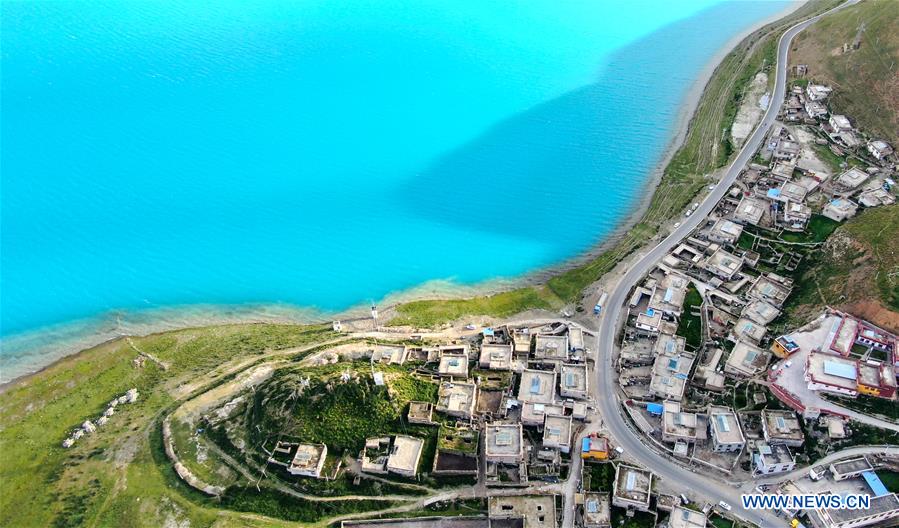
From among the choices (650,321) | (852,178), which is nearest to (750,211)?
(852,178)

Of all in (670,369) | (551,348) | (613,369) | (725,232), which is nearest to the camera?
(670,369)

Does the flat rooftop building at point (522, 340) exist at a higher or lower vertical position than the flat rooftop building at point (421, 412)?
higher

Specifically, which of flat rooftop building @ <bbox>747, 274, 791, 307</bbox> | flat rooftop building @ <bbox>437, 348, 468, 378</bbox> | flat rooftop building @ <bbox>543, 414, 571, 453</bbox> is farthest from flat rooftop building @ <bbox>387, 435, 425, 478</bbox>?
flat rooftop building @ <bbox>747, 274, 791, 307</bbox>

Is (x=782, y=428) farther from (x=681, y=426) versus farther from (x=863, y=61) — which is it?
(x=863, y=61)

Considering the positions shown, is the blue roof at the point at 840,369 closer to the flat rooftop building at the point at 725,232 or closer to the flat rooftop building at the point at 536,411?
the flat rooftop building at the point at 725,232

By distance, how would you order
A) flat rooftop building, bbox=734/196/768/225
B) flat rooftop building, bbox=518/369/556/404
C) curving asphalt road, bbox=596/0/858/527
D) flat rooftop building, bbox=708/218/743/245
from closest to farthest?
curving asphalt road, bbox=596/0/858/527 < flat rooftop building, bbox=518/369/556/404 < flat rooftop building, bbox=708/218/743/245 < flat rooftop building, bbox=734/196/768/225

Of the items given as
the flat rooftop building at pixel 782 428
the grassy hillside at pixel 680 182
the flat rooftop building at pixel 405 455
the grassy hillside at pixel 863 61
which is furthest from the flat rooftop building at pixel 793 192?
the flat rooftop building at pixel 405 455

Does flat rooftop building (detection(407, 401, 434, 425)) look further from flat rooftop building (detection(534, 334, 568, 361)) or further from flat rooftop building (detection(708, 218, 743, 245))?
flat rooftop building (detection(708, 218, 743, 245))
